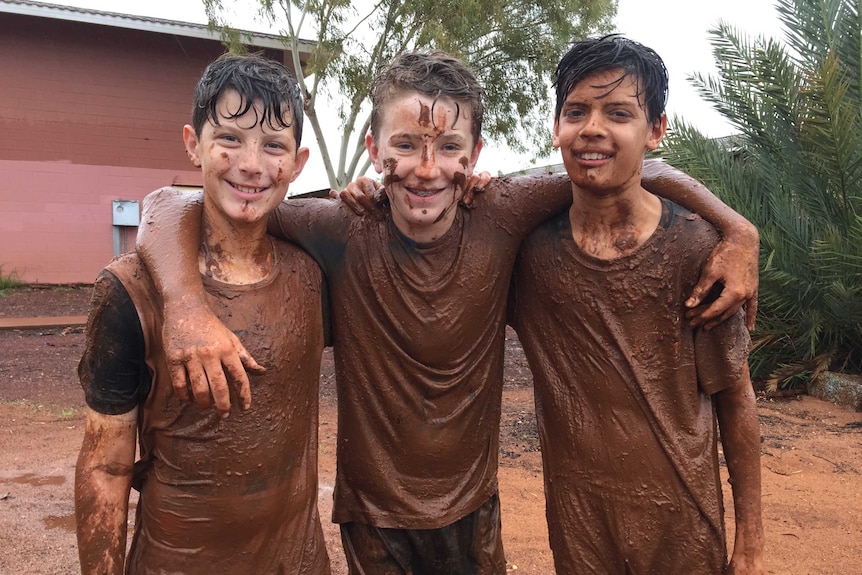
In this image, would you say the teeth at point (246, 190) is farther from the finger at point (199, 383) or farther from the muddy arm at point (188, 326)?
the finger at point (199, 383)

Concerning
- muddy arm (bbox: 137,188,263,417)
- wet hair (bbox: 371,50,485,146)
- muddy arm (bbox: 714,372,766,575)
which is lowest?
muddy arm (bbox: 714,372,766,575)

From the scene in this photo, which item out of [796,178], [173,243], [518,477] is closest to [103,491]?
[173,243]

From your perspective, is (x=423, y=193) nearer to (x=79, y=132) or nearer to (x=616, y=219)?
(x=616, y=219)

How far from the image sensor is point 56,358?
7.71 meters

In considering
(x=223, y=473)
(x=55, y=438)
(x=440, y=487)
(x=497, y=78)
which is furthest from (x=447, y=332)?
(x=497, y=78)

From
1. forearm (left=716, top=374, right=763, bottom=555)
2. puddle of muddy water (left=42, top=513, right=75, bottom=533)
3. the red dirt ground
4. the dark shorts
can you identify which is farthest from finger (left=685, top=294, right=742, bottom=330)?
puddle of muddy water (left=42, top=513, right=75, bottom=533)

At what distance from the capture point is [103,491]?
1714 mm

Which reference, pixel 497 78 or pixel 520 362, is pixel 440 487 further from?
pixel 497 78

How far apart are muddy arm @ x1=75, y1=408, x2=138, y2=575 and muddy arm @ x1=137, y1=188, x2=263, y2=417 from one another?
342mm

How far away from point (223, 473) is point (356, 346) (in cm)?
51

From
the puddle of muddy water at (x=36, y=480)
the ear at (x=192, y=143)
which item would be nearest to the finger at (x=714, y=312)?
the ear at (x=192, y=143)

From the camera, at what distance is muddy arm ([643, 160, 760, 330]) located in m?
1.75

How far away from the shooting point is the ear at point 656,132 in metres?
1.84

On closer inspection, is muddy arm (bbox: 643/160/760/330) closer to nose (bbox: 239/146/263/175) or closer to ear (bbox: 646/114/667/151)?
ear (bbox: 646/114/667/151)
